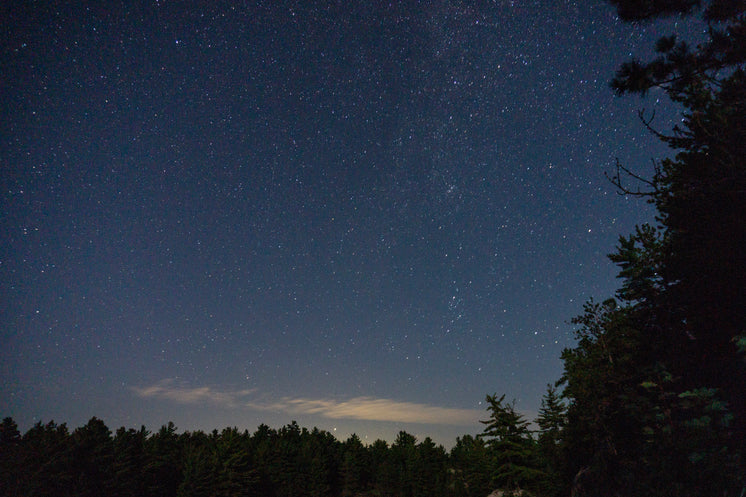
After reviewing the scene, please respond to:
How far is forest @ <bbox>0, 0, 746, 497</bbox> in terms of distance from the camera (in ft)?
30.3

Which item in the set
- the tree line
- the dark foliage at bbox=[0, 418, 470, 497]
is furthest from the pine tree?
the dark foliage at bbox=[0, 418, 470, 497]

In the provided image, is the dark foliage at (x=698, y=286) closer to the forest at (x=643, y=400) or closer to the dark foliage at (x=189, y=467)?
the forest at (x=643, y=400)

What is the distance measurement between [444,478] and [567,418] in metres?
42.8

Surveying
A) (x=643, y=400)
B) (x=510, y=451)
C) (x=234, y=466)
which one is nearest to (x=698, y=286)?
(x=643, y=400)

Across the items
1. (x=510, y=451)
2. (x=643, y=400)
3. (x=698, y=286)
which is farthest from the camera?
(x=510, y=451)

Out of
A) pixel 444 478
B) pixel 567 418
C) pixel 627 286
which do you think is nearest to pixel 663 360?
pixel 627 286

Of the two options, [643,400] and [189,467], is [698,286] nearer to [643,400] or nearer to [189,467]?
[643,400]

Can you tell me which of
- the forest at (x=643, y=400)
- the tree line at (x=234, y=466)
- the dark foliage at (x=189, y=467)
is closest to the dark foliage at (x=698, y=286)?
the forest at (x=643, y=400)

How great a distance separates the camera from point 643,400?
66.0 feet

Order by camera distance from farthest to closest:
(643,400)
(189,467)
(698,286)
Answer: (189,467) → (643,400) → (698,286)

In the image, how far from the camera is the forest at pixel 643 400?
30.3 feet

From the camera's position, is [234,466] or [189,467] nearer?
[189,467]

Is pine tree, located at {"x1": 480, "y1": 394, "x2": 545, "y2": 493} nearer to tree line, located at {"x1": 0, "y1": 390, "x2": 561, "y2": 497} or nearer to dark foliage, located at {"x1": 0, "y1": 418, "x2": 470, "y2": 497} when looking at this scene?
tree line, located at {"x1": 0, "y1": 390, "x2": 561, "y2": 497}

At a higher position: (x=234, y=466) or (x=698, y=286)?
(x=698, y=286)
